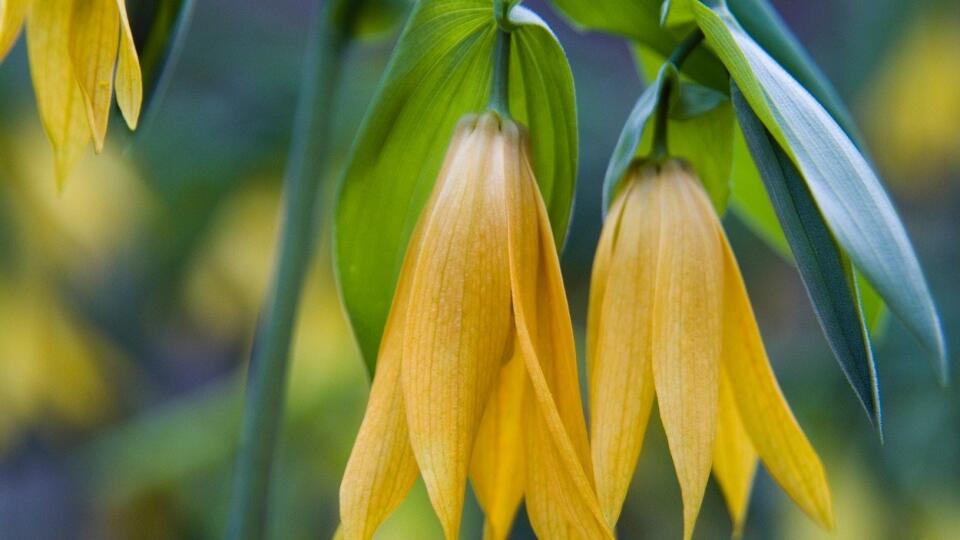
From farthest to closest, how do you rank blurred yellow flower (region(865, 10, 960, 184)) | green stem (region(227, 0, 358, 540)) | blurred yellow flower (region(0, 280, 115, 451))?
Result: blurred yellow flower (region(865, 10, 960, 184)) → blurred yellow flower (region(0, 280, 115, 451)) → green stem (region(227, 0, 358, 540))

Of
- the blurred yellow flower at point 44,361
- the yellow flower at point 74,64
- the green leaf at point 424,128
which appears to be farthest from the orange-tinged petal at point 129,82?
the blurred yellow flower at point 44,361

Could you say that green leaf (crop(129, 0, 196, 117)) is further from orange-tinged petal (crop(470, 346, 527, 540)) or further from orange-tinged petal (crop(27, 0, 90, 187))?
orange-tinged petal (crop(470, 346, 527, 540))

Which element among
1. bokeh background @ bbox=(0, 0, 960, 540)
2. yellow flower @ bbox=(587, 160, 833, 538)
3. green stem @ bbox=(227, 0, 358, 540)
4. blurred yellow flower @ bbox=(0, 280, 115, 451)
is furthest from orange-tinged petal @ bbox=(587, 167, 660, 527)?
blurred yellow flower @ bbox=(0, 280, 115, 451)

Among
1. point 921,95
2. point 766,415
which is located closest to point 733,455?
point 766,415

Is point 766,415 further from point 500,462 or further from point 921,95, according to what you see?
point 921,95

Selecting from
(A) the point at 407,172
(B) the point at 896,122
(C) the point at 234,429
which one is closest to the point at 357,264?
(A) the point at 407,172
